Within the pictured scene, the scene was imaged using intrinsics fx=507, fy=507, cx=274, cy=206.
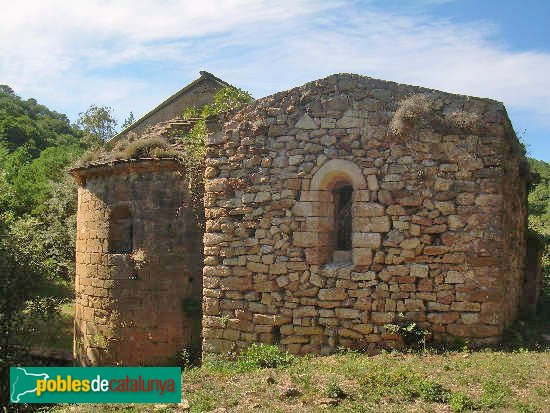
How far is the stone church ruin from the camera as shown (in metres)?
7.40

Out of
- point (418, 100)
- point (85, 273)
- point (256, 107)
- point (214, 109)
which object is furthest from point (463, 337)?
point (85, 273)

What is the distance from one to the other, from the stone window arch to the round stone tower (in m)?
3.27

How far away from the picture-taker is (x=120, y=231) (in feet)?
35.4

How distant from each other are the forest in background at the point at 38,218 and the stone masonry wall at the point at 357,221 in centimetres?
438

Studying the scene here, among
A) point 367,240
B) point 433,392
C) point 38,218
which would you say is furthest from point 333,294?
point 38,218

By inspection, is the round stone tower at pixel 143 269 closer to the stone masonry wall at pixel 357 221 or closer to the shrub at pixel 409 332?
the stone masonry wall at pixel 357 221

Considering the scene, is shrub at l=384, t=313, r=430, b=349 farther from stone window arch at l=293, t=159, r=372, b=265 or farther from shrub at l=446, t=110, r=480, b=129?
shrub at l=446, t=110, r=480, b=129

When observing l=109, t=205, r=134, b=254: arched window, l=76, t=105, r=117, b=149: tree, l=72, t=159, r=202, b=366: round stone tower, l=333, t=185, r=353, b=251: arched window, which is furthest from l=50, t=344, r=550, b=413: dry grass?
l=76, t=105, r=117, b=149: tree

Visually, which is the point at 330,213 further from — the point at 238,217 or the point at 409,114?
the point at 409,114

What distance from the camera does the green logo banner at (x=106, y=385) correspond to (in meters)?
6.45

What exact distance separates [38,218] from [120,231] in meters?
11.8

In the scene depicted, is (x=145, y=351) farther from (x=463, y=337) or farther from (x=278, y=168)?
(x=463, y=337)

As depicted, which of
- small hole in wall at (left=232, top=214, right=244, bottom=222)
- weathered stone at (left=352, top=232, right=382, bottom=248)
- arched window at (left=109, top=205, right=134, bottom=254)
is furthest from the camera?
arched window at (left=109, top=205, right=134, bottom=254)

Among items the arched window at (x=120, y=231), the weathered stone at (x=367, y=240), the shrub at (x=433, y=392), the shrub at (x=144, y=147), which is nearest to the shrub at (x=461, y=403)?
the shrub at (x=433, y=392)
